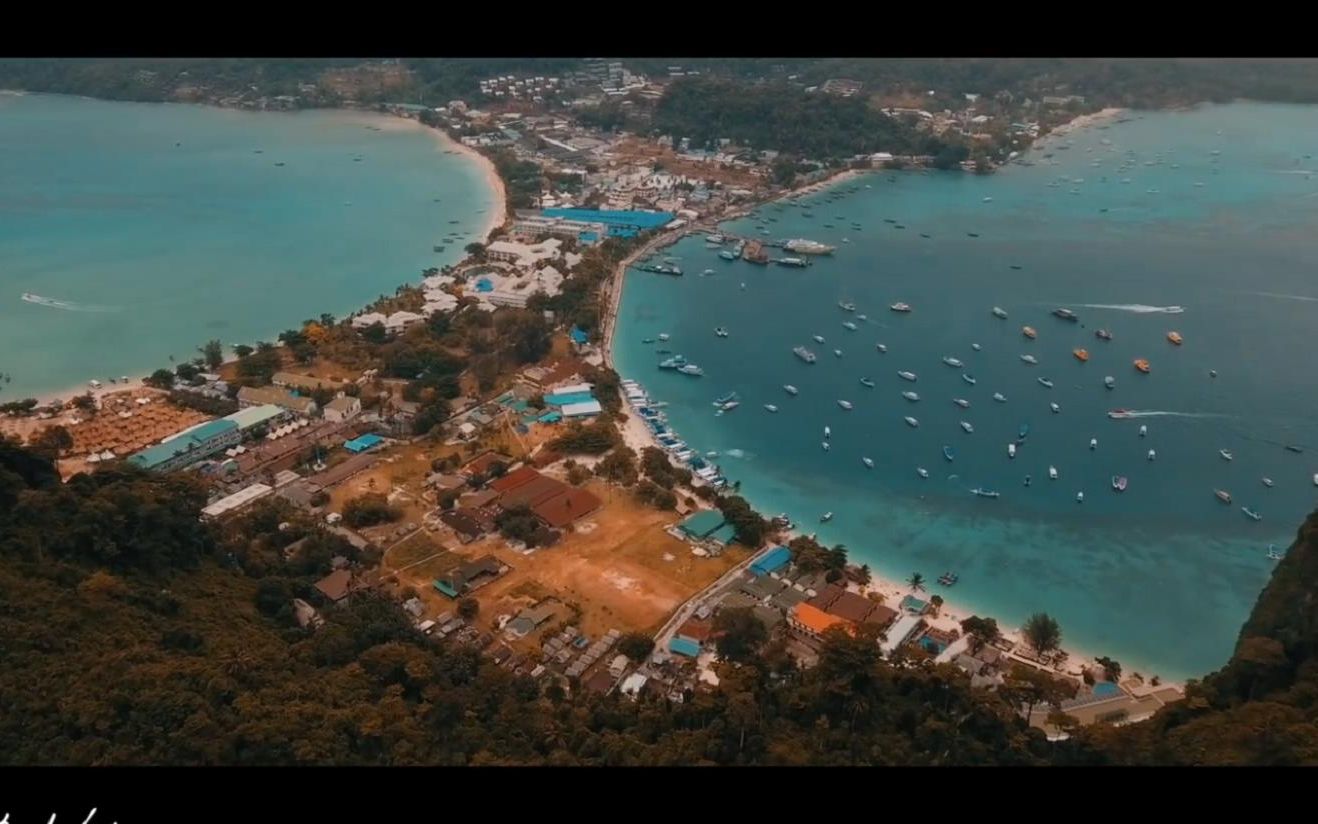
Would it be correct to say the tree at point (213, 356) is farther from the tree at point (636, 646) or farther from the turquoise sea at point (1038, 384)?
the tree at point (636, 646)

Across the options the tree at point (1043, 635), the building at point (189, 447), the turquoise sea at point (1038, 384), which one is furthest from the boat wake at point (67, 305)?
the tree at point (1043, 635)

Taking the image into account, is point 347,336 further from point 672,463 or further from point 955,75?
point 955,75

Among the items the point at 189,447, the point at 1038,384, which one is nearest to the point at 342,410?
the point at 189,447

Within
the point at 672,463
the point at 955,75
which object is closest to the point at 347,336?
the point at 672,463

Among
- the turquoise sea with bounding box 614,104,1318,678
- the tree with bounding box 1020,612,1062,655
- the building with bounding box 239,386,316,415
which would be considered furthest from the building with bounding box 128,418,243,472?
the tree with bounding box 1020,612,1062,655

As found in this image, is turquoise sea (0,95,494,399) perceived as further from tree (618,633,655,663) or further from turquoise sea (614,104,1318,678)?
tree (618,633,655,663)

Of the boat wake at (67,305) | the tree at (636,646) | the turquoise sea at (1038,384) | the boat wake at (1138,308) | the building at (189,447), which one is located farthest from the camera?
the boat wake at (1138,308)
